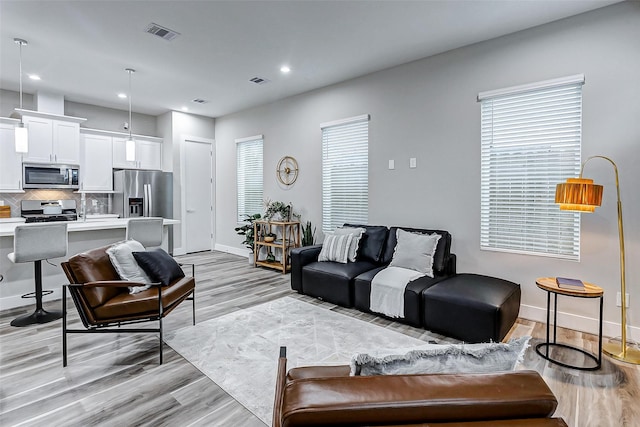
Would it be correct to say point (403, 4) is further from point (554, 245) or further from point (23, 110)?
point (23, 110)

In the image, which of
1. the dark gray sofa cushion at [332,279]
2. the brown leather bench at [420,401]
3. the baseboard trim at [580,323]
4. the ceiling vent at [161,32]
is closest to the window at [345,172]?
the dark gray sofa cushion at [332,279]

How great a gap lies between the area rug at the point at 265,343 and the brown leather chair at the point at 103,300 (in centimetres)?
45

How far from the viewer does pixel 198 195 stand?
714 cm

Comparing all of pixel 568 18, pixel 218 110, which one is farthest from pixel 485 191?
pixel 218 110

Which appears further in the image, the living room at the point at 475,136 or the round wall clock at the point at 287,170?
the round wall clock at the point at 287,170

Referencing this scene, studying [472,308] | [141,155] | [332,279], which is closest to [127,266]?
[332,279]

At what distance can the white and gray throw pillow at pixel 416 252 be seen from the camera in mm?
3592

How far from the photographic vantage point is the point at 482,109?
12.0ft

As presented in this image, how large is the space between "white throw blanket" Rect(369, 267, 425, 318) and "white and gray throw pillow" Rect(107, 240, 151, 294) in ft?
7.23

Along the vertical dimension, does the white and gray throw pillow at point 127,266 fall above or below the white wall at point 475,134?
below

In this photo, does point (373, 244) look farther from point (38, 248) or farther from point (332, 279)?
point (38, 248)

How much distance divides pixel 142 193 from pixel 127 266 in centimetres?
402

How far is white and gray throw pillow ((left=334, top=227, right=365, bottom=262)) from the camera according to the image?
13.9 feet

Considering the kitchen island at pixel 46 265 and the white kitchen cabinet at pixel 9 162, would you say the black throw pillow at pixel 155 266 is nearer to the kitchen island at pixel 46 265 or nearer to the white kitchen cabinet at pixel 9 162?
the kitchen island at pixel 46 265
